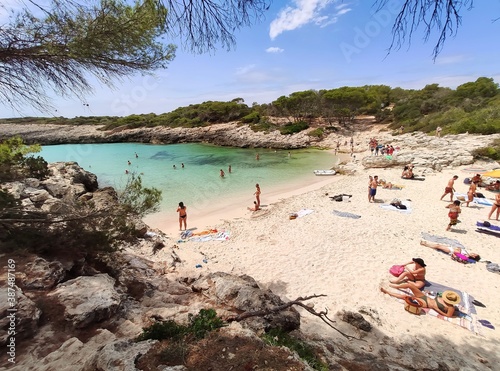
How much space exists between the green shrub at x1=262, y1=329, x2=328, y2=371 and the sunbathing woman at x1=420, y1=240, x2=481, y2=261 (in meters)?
6.17

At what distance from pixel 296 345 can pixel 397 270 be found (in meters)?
4.57

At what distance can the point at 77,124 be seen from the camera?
79.2m

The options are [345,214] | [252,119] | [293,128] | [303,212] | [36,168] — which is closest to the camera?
[345,214]

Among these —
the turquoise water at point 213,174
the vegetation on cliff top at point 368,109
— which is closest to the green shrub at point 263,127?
the vegetation on cliff top at point 368,109

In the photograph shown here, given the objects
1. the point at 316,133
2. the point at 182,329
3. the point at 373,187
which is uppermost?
the point at 316,133

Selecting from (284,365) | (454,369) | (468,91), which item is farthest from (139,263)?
(468,91)

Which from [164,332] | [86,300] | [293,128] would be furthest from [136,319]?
[293,128]

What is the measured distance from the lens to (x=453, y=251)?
730 cm

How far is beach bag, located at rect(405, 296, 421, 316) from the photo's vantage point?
17.1 ft

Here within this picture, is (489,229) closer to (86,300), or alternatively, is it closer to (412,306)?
(412,306)

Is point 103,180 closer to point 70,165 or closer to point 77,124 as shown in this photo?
point 70,165

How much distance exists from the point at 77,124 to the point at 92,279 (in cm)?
9324

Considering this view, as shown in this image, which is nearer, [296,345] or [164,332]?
[164,332]

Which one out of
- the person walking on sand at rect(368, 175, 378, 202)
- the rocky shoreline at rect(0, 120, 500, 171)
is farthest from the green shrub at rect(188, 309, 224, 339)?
the rocky shoreline at rect(0, 120, 500, 171)
